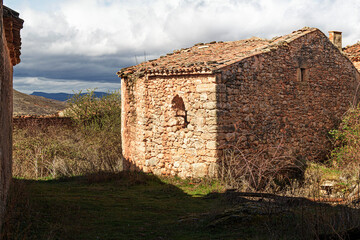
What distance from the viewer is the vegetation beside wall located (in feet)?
48.1

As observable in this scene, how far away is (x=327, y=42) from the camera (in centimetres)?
1453

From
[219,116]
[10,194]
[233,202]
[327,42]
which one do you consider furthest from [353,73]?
[10,194]

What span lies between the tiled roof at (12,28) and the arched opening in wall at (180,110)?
4.79m

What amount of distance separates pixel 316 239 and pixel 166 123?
24.4 ft

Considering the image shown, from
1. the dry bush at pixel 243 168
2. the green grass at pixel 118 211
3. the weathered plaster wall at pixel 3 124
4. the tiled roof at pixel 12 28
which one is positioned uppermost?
the tiled roof at pixel 12 28

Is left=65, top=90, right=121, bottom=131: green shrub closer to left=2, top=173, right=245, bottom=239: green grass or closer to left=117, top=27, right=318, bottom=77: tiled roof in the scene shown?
left=117, top=27, right=318, bottom=77: tiled roof

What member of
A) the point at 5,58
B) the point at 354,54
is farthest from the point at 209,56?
the point at 354,54

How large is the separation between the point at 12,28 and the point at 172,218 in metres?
4.75

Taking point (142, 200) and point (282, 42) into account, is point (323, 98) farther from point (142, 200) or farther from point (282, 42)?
point (142, 200)

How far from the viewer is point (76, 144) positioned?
54.7 feet

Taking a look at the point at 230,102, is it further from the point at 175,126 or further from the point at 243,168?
the point at 243,168

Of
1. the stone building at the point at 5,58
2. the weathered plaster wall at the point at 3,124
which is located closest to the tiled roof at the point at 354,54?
the stone building at the point at 5,58

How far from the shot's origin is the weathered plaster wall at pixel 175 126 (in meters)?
10.7

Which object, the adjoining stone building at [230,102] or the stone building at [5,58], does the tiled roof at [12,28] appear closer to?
the stone building at [5,58]
